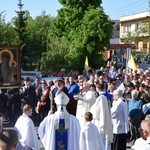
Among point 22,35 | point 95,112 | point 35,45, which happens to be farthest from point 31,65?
point 95,112

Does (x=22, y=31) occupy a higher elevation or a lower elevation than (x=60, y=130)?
higher

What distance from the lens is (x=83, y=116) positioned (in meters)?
10.5

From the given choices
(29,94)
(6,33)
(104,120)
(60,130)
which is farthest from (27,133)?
(6,33)

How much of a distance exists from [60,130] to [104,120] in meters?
1.62

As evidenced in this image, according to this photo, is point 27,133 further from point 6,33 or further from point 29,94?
point 6,33

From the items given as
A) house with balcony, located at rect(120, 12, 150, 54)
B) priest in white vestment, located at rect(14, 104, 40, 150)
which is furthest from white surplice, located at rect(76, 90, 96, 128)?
house with balcony, located at rect(120, 12, 150, 54)

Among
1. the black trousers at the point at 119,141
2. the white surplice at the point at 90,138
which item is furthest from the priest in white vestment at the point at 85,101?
the white surplice at the point at 90,138

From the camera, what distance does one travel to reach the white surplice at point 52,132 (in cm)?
781

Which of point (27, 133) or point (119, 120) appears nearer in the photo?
point (27, 133)

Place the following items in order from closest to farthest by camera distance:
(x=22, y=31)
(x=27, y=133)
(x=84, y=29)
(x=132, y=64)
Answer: (x=27, y=133)
(x=132, y=64)
(x=84, y=29)
(x=22, y=31)

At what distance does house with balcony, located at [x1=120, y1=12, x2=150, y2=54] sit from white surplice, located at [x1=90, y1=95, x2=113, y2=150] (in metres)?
41.7

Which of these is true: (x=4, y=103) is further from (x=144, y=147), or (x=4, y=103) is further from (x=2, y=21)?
(x=2, y=21)

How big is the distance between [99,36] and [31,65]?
17460 mm

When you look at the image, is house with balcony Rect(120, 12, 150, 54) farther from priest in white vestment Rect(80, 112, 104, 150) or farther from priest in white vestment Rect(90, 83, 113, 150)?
priest in white vestment Rect(80, 112, 104, 150)
